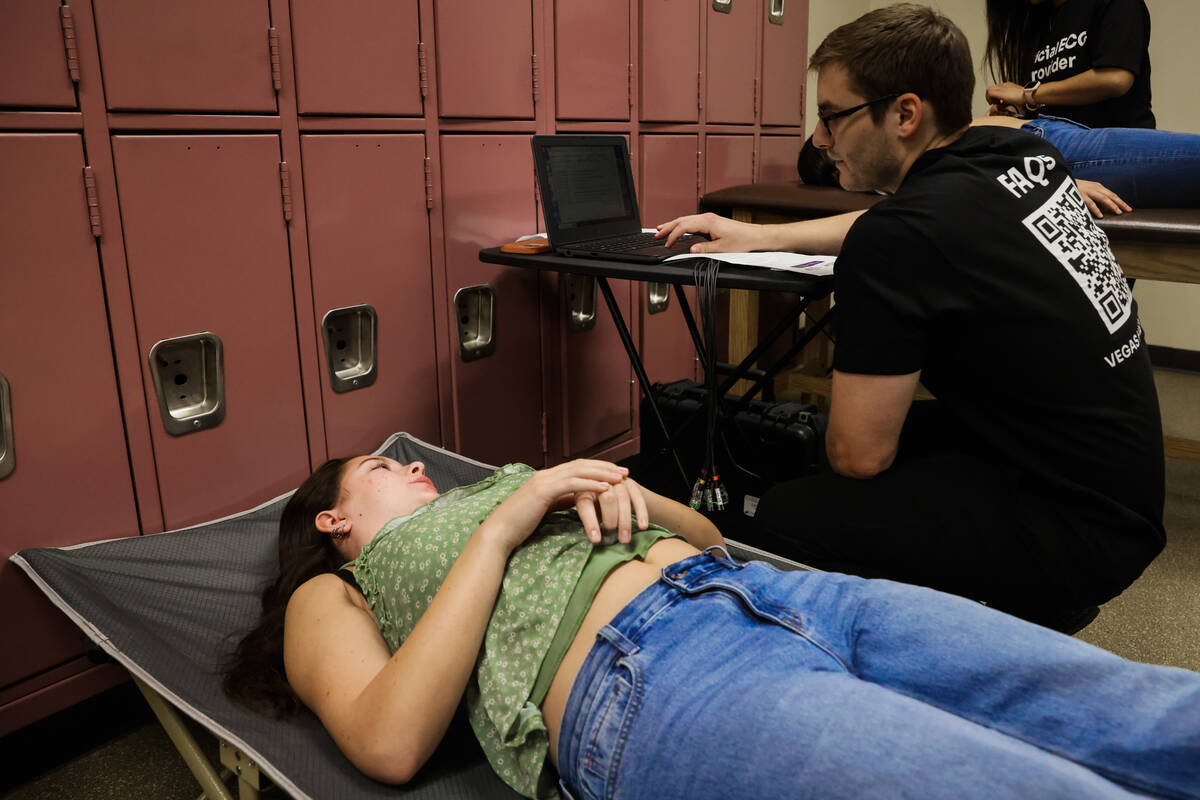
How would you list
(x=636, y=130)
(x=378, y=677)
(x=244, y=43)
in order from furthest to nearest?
(x=636, y=130) → (x=244, y=43) → (x=378, y=677)

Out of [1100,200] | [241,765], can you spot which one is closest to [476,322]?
[241,765]

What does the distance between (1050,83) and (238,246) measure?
2.27m

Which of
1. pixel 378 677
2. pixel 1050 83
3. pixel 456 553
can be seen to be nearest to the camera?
pixel 378 677

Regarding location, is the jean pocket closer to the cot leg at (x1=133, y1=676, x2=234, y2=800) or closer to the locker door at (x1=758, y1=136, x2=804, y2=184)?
the cot leg at (x1=133, y1=676, x2=234, y2=800)

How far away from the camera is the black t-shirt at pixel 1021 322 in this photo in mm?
1220

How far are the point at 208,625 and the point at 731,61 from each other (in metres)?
2.55

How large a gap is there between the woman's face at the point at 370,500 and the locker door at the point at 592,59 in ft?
4.55

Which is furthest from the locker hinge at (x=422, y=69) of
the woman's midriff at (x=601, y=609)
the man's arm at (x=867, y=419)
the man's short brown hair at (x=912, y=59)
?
the woman's midriff at (x=601, y=609)

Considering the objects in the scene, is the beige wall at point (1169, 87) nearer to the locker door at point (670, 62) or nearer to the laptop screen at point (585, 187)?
the locker door at point (670, 62)

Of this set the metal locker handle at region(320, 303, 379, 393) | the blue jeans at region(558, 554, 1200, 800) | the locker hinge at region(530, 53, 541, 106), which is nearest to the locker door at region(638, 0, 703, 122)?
the locker hinge at region(530, 53, 541, 106)

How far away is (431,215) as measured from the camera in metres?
2.08

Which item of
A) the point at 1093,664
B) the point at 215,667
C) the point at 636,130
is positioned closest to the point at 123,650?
the point at 215,667

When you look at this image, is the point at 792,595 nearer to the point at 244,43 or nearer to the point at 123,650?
the point at 123,650

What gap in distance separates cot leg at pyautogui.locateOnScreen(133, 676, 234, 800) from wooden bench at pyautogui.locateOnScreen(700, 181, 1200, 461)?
7.01 ft
